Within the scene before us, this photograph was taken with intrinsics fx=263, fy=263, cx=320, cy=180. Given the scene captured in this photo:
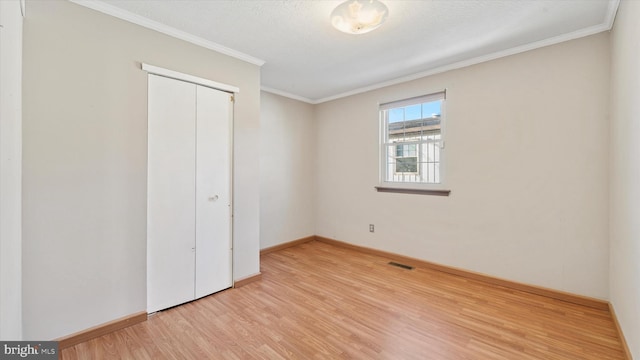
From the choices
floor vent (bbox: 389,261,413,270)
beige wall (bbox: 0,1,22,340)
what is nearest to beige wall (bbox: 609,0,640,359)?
floor vent (bbox: 389,261,413,270)

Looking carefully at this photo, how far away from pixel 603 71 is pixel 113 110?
4.18 metres

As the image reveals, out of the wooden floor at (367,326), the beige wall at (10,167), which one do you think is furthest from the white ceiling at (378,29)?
the wooden floor at (367,326)

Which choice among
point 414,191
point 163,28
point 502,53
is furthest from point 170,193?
point 502,53

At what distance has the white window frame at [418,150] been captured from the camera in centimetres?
330

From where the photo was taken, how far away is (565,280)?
8.23 ft

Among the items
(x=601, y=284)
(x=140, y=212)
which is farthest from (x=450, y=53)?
(x=140, y=212)

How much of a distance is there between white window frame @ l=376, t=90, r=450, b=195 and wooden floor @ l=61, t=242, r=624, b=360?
1160mm

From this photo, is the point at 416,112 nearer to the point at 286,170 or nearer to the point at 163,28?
the point at 286,170

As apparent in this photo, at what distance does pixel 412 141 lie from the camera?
→ 365 centimetres

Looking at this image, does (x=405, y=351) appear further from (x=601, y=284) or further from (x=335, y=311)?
(x=601, y=284)

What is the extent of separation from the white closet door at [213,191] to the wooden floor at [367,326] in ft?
0.79

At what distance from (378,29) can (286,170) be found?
260 centimetres

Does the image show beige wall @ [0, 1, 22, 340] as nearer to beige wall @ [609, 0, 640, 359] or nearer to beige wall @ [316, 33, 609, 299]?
beige wall @ [609, 0, 640, 359]

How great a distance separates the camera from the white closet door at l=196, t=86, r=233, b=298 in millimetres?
2602
